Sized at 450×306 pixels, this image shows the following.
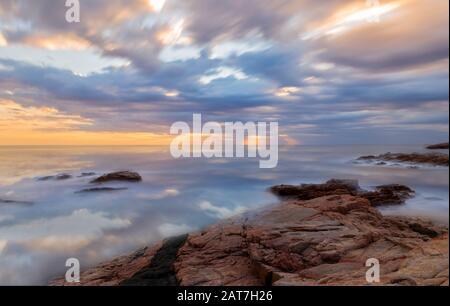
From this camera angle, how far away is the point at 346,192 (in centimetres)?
1460

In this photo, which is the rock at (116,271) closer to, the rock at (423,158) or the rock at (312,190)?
the rock at (312,190)

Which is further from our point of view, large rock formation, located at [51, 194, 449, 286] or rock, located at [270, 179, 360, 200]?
rock, located at [270, 179, 360, 200]

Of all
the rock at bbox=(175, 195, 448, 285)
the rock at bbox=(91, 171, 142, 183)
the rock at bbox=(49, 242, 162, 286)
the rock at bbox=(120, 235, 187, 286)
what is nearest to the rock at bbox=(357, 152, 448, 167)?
the rock at bbox=(175, 195, 448, 285)

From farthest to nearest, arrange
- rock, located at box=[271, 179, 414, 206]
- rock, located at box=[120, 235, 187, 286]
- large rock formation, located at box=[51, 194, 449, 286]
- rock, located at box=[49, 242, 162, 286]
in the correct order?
1. rock, located at box=[271, 179, 414, 206]
2. rock, located at box=[49, 242, 162, 286]
3. rock, located at box=[120, 235, 187, 286]
4. large rock formation, located at box=[51, 194, 449, 286]

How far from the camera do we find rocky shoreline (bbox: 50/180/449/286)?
578 cm

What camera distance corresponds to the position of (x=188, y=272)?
7051 millimetres

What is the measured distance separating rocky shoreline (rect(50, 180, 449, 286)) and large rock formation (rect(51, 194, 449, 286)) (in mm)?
17

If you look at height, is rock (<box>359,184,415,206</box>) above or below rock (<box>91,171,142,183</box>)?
below
